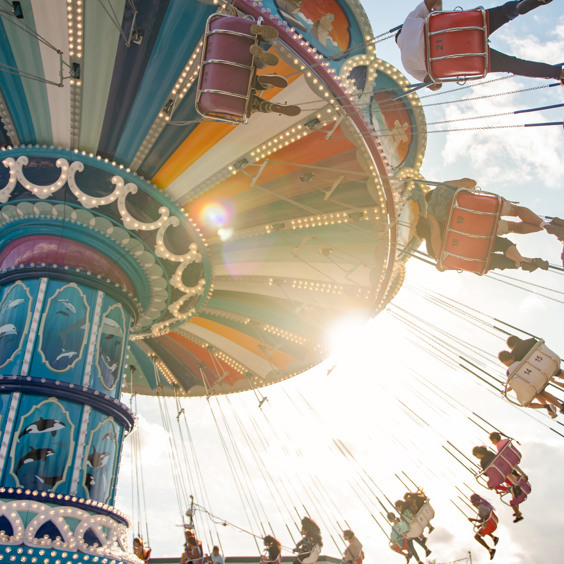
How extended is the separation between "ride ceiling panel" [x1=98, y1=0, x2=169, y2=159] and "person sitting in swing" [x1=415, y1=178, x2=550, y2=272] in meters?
3.47

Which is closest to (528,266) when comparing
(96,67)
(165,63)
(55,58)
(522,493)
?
(522,493)

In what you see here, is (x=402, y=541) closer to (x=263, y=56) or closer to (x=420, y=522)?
(x=420, y=522)

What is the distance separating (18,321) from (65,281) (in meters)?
0.70

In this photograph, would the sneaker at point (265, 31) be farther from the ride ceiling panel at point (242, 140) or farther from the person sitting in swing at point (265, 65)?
the ride ceiling panel at point (242, 140)

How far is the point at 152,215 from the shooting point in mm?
7180

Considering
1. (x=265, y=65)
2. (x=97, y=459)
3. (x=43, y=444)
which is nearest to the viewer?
(x=265, y=65)

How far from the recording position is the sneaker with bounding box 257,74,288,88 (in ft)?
16.4

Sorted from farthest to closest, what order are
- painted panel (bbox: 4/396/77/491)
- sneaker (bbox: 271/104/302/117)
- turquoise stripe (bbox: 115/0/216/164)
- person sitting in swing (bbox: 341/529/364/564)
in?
person sitting in swing (bbox: 341/529/364/564)
turquoise stripe (bbox: 115/0/216/164)
painted panel (bbox: 4/396/77/491)
sneaker (bbox: 271/104/302/117)

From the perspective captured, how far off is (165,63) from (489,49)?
3353 millimetres

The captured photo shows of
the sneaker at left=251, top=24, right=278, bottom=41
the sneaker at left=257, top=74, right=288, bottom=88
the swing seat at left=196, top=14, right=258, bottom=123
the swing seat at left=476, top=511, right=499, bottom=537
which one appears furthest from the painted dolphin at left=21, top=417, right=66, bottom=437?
the swing seat at left=476, top=511, right=499, bottom=537

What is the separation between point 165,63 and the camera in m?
6.22

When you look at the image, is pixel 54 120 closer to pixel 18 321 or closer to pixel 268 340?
pixel 18 321

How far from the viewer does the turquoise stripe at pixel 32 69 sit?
19.9 feet

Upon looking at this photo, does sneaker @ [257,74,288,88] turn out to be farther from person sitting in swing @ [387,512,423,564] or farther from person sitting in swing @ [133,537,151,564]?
person sitting in swing @ [133,537,151,564]
